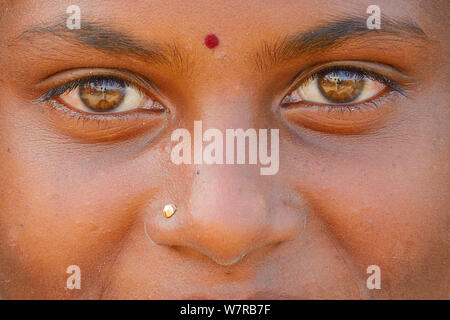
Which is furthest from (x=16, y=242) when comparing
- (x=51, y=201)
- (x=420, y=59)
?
(x=420, y=59)

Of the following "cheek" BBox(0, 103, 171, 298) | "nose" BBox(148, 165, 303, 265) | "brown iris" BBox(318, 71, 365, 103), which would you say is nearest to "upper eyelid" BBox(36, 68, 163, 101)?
"cheek" BBox(0, 103, 171, 298)

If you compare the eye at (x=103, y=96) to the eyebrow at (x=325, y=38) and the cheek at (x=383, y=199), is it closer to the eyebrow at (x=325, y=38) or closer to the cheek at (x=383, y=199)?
the eyebrow at (x=325, y=38)

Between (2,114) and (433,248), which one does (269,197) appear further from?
(2,114)

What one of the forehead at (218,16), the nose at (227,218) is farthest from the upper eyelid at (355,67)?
the nose at (227,218)

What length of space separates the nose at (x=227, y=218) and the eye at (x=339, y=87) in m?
0.30

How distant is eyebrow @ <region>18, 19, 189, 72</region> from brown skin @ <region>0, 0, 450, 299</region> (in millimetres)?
18

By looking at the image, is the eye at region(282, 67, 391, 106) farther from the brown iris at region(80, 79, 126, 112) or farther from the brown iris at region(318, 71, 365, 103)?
the brown iris at region(80, 79, 126, 112)

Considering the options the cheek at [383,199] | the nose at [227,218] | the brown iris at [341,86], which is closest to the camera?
the nose at [227,218]

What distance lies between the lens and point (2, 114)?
164cm

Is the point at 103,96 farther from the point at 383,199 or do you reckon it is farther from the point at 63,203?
the point at 383,199

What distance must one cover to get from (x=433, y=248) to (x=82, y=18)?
1.06 m

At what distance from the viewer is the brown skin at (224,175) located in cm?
140

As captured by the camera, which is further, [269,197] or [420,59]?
[420,59]

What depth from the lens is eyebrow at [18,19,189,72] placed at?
1420mm
